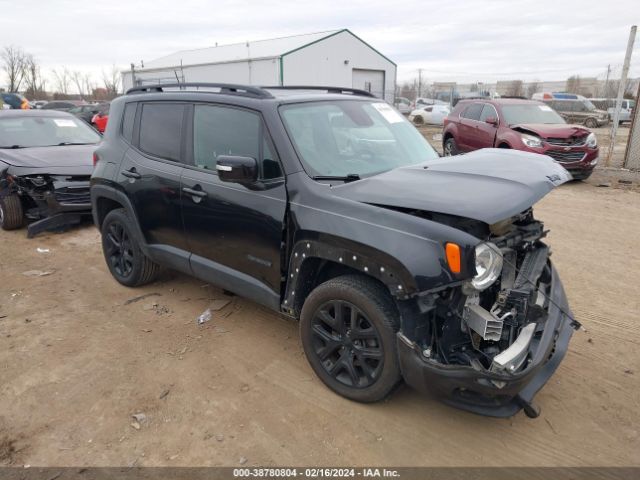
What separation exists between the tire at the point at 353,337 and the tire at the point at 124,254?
7.48 feet

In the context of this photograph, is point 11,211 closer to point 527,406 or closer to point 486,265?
point 486,265

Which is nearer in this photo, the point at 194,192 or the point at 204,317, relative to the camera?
the point at 194,192

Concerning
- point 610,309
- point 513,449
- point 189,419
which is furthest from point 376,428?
point 610,309

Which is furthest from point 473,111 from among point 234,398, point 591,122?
point 591,122

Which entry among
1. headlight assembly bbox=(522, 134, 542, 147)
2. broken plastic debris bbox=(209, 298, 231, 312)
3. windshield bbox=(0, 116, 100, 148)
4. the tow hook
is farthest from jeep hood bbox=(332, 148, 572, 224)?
headlight assembly bbox=(522, 134, 542, 147)

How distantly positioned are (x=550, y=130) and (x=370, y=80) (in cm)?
2450

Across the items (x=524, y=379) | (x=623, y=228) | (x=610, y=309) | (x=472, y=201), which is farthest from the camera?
(x=623, y=228)

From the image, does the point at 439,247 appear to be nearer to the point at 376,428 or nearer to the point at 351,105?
the point at 376,428

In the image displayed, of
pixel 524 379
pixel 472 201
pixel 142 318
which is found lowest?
pixel 142 318

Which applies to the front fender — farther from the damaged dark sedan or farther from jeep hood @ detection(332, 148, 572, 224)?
the damaged dark sedan

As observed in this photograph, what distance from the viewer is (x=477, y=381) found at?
2.44m

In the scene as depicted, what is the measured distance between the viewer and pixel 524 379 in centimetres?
241

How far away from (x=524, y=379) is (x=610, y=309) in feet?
7.93

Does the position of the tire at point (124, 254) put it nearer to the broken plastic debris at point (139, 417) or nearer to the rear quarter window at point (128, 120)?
the rear quarter window at point (128, 120)
